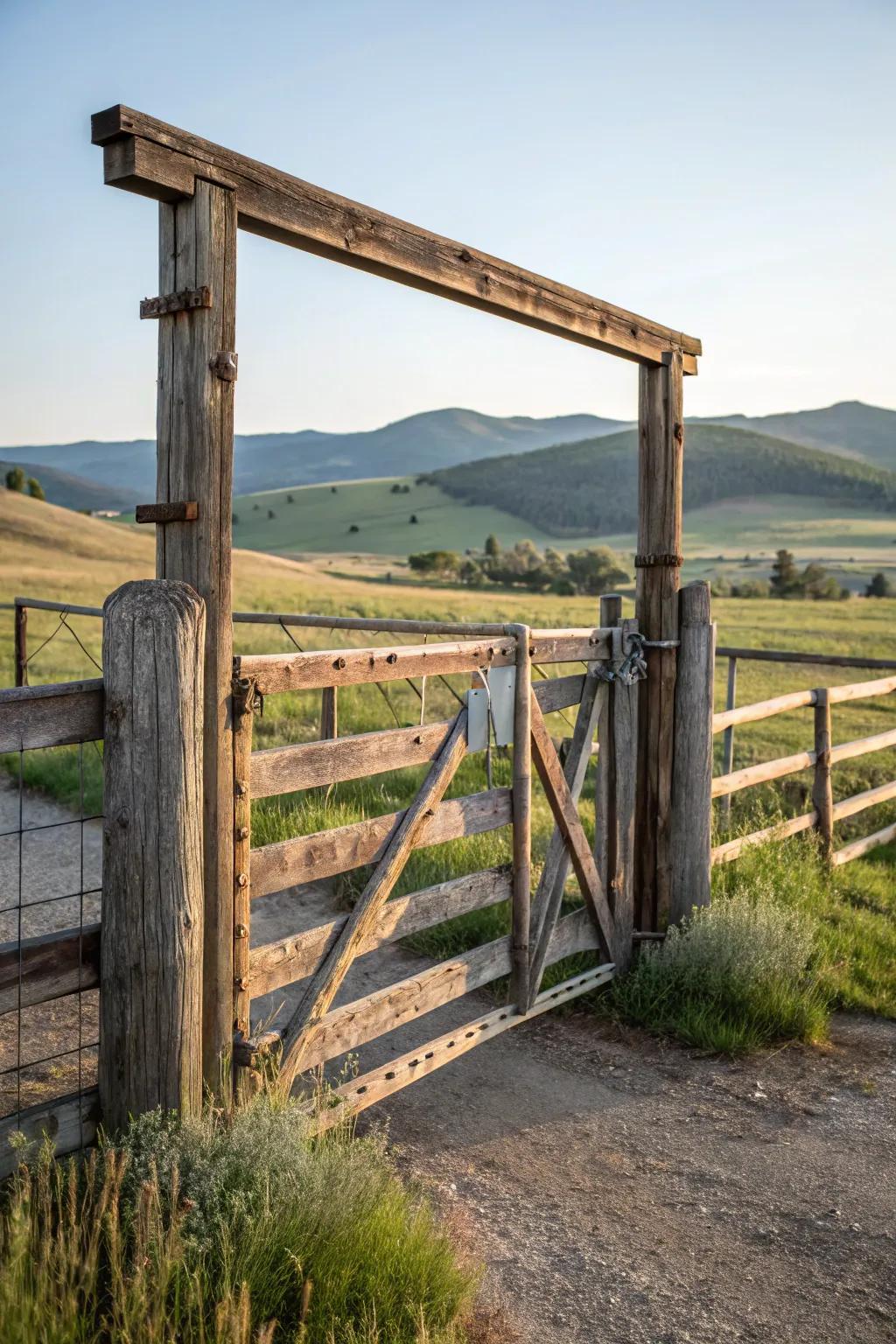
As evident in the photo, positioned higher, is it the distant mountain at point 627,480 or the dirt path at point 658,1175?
the distant mountain at point 627,480

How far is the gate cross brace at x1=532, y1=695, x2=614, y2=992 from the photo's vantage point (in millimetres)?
4895

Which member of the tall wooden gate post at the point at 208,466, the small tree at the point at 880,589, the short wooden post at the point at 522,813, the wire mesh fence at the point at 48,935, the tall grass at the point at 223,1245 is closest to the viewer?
the tall grass at the point at 223,1245

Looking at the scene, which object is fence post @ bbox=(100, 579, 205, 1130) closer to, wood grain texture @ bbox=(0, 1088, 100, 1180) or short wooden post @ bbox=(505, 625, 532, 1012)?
wood grain texture @ bbox=(0, 1088, 100, 1180)

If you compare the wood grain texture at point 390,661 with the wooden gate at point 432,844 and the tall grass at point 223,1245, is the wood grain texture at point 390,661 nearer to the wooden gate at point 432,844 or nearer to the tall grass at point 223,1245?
the wooden gate at point 432,844

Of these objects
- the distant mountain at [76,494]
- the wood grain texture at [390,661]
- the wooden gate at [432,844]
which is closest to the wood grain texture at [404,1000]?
the wooden gate at [432,844]

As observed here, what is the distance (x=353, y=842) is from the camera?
156 inches

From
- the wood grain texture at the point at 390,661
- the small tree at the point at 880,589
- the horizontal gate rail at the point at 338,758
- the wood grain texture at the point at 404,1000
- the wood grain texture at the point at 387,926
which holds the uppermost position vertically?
the small tree at the point at 880,589

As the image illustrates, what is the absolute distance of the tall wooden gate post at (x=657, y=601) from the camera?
5773mm

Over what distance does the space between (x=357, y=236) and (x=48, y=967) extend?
267cm

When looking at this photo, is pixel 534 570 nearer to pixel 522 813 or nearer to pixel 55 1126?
pixel 522 813

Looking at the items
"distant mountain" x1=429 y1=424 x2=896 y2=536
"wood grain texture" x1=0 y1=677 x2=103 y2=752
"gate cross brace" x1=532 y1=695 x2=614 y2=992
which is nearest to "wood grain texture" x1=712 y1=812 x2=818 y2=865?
"gate cross brace" x1=532 y1=695 x2=614 y2=992

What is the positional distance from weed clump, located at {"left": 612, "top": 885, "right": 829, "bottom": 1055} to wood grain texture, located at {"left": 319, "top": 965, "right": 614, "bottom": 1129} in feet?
0.91

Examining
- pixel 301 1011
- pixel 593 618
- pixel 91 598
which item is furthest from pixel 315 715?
pixel 593 618

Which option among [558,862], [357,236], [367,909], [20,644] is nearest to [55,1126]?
[367,909]
